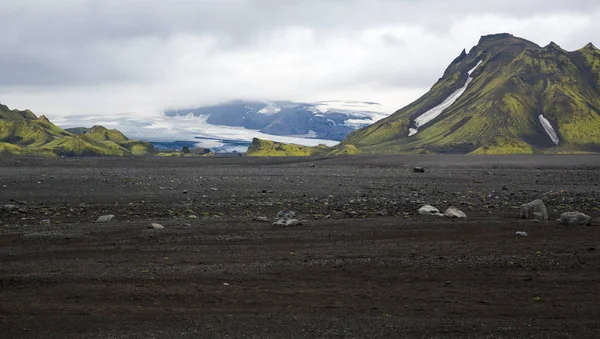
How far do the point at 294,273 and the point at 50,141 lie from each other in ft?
370

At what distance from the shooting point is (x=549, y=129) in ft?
560

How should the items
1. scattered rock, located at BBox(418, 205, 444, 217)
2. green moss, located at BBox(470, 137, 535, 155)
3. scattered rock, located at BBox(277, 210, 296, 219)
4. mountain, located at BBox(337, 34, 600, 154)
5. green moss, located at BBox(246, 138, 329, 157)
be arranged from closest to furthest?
scattered rock, located at BBox(277, 210, 296, 219) < scattered rock, located at BBox(418, 205, 444, 217) < green moss, located at BBox(246, 138, 329, 157) < green moss, located at BBox(470, 137, 535, 155) < mountain, located at BBox(337, 34, 600, 154)

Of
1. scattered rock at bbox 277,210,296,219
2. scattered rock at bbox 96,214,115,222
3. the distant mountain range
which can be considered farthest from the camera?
the distant mountain range

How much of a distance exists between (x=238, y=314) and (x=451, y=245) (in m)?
8.45

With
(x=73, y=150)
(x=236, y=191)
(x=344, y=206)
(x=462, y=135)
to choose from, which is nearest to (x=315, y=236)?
(x=344, y=206)

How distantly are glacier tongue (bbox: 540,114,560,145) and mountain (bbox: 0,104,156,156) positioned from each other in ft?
314

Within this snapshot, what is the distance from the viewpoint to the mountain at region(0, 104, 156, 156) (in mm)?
102450

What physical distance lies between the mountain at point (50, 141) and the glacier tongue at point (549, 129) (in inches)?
3769

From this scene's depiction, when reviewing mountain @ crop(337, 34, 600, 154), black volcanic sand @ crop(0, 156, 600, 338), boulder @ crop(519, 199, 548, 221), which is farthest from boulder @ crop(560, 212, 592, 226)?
mountain @ crop(337, 34, 600, 154)

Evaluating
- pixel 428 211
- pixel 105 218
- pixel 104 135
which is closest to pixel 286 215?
pixel 428 211

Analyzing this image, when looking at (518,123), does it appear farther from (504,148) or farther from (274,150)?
(274,150)

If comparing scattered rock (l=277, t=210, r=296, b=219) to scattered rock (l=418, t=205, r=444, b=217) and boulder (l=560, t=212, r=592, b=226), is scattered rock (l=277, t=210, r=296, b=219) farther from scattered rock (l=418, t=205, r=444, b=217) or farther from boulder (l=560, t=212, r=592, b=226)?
boulder (l=560, t=212, r=592, b=226)

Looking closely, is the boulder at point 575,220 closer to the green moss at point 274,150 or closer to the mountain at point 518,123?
the green moss at point 274,150

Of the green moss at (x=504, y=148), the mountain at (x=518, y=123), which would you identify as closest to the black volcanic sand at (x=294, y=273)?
the green moss at (x=504, y=148)
